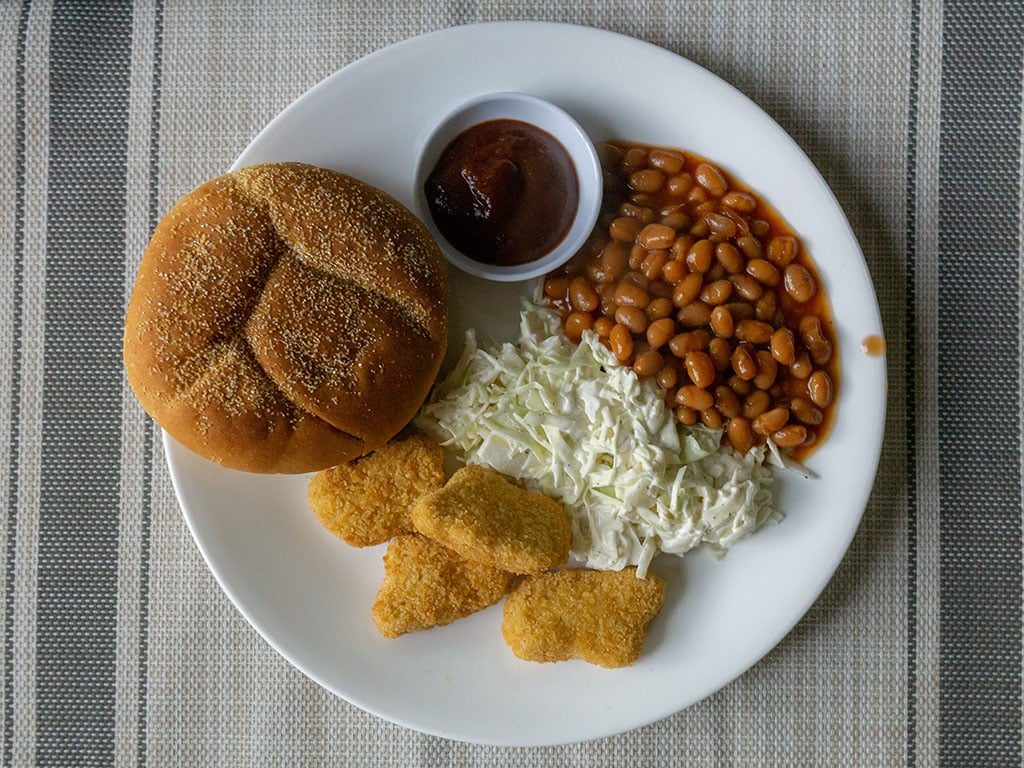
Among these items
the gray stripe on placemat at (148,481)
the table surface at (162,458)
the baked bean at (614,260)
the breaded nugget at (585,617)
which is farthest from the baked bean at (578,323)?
the gray stripe on placemat at (148,481)

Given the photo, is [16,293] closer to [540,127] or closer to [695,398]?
[540,127]

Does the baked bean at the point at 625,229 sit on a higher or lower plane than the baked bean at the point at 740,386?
higher

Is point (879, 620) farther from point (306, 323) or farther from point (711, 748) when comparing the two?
point (306, 323)

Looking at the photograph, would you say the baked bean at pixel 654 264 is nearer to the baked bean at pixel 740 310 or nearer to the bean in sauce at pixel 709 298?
the bean in sauce at pixel 709 298

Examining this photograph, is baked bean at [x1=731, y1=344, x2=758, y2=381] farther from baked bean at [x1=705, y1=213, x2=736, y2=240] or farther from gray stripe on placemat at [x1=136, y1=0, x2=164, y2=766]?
gray stripe on placemat at [x1=136, y1=0, x2=164, y2=766]

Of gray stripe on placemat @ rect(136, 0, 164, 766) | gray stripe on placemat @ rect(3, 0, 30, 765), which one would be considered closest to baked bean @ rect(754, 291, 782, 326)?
gray stripe on placemat @ rect(136, 0, 164, 766)

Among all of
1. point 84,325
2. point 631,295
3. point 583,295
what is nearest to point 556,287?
point 583,295
